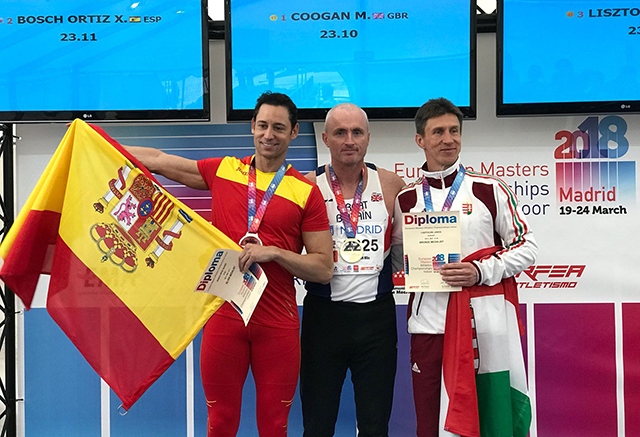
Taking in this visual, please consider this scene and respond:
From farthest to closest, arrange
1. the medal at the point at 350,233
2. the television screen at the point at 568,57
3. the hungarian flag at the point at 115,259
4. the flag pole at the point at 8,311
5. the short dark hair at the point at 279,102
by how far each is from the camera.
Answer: the flag pole at the point at 8,311
the television screen at the point at 568,57
the medal at the point at 350,233
the short dark hair at the point at 279,102
the hungarian flag at the point at 115,259

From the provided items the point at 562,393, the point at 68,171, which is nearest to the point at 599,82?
the point at 562,393

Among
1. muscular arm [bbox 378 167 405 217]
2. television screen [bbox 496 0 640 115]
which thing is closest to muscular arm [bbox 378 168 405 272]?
muscular arm [bbox 378 167 405 217]

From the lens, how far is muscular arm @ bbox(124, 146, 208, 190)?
9.35 feet

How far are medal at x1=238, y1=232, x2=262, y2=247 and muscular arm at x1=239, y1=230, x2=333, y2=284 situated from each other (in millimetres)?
69

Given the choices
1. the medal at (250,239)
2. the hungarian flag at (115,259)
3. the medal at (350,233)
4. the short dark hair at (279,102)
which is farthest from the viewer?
the medal at (350,233)

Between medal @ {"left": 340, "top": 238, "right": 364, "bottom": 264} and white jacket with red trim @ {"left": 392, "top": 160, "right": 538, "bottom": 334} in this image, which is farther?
medal @ {"left": 340, "top": 238, "right": 364, "bottom": 264}

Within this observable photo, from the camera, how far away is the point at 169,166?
113 inches

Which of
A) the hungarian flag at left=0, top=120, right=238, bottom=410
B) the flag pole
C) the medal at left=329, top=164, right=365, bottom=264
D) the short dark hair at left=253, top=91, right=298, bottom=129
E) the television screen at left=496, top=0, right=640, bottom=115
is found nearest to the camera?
the hungarian flag at left=0, top=120, right=238, bottom=410

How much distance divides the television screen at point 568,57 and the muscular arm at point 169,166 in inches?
74.3

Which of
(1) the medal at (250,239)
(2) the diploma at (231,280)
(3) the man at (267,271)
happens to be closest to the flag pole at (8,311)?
(3) the man at (267,271)

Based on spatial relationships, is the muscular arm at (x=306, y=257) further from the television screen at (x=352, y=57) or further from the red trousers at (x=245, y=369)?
the television screen at (x=352, y=57)

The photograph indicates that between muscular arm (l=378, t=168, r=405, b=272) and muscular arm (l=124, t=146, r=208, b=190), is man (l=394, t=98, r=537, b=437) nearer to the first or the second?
muscular arm (l=378, t=168, r=405, b=272)

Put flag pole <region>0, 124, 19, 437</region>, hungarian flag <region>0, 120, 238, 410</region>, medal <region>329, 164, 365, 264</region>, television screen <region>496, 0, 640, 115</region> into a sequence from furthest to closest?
flag pole <region>0, 124, 19, 437</region> < television screen <region>496, 0, 640, 115</region> < medal <region>329, 164, 365, 264</region> < hungarian flag <region>0, 120, 238, 410</region>

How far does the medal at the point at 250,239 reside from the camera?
2.68m
